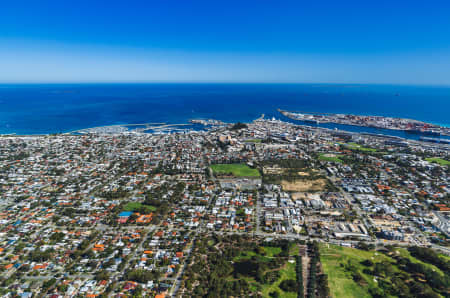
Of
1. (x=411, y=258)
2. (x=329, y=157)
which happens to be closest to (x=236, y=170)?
(x=329, y=157)

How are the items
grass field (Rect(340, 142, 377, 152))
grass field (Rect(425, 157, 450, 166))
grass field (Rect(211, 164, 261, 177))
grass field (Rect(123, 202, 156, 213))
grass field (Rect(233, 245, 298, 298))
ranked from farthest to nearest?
grass field (Rect(340, 142, 377, 152)), grass field (Rect(425, 157, 450, 166)), grass field (Rect(211, 164, 261, 177)), grass field (Rect(123, 202, 156, 213)), grass field (Rect(233, 245, 298, 298))

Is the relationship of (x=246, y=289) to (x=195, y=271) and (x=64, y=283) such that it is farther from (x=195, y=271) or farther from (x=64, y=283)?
(x=64, y=283)

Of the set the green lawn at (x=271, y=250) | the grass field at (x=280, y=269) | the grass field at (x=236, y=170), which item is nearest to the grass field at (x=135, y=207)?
the grass field at (x=280, y=269)

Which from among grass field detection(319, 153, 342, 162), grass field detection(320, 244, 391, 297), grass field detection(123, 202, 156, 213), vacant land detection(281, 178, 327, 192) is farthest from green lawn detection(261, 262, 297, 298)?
grass field detection(319, 153, 342, 162)

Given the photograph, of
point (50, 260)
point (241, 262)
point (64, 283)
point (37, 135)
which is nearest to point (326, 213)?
point (241, 262)

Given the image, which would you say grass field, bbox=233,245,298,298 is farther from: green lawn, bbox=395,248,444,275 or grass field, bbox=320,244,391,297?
green lawn, bbox=395,248,444,275

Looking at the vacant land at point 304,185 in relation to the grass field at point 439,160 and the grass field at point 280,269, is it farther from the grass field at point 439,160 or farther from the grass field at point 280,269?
the grass field at point 439,160
